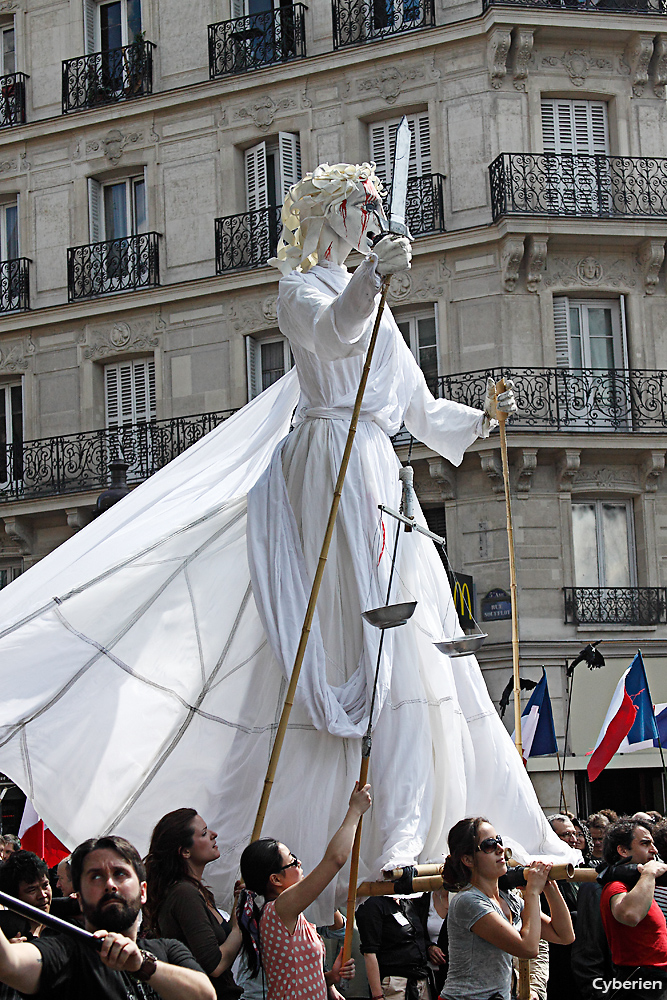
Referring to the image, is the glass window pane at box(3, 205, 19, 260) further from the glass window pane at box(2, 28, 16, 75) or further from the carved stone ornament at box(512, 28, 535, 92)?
the carved stone ornament at box(512, 28, 535, 92)

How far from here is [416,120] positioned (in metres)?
23.2

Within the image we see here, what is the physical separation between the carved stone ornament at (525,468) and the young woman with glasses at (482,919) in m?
16.6

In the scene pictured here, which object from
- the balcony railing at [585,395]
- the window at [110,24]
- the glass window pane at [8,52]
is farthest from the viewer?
the glass window pane at [8,52]

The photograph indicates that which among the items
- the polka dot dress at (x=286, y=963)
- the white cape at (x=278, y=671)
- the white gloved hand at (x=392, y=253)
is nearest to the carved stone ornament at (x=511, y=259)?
the white cape at (x=278, y=671)

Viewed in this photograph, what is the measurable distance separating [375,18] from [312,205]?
1879 cm

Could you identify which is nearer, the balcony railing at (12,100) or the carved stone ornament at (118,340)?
the carved stone ornament at (118,340)

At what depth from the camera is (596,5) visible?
74.2ft

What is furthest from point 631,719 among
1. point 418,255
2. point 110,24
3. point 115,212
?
point 110,24

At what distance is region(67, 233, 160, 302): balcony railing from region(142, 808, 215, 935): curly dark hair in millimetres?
20449

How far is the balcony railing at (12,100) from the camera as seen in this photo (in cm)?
2606

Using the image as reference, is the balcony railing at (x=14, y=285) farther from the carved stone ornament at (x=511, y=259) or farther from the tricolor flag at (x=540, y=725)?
the tricolor flag at (x=540, y=725)

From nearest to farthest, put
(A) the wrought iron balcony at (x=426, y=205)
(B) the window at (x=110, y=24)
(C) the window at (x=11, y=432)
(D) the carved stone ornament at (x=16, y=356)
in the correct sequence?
(A) the wrought iron balcony at (x=426, y=205), (C) the window at (x=11, y=432), (D) the carved stone ornament at (x=16, y=356), (B) the window at (x=110, y=24)

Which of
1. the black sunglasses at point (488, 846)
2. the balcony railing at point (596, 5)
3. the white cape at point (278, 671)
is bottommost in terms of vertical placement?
the black sunglasses at point (488, 846)

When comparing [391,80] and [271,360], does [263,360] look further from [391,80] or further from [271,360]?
[391,80]
